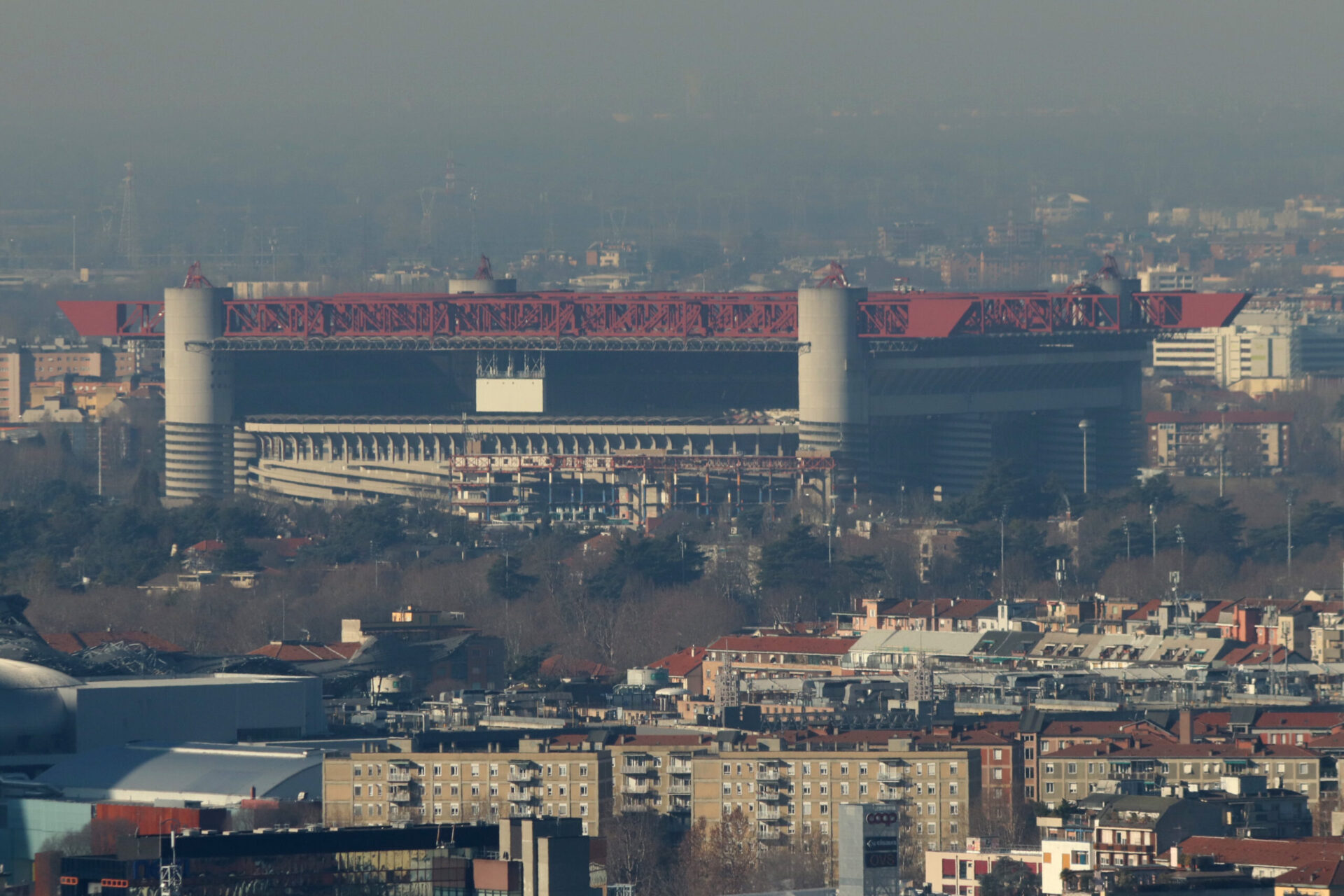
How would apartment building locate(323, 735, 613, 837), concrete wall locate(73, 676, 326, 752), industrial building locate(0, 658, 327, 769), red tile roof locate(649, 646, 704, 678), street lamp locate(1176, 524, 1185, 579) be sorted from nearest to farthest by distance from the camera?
1. apartment building locate(323, 735, 613, 837)
2. industrial building locate(0, 658, 327, 769)
3. concrete wall locate(73, 676, 326, 752)
4. red tile roof locate(649, 646, 704, 678)
5. street lamp locate(1176, 524, 1185, 579)

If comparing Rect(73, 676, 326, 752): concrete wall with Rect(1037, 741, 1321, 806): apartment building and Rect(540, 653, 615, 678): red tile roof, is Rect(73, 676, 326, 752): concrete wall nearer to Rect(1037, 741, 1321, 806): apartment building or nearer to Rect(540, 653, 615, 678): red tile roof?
Rect(540, 653, 615, 678): red tile roof

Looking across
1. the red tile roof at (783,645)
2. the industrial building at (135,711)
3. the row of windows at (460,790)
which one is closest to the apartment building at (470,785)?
the row of windows at (460,790)

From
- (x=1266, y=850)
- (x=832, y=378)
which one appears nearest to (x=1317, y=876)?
(x=1266, y=850)

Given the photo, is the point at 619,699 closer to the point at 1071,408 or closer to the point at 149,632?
the point at 149,632

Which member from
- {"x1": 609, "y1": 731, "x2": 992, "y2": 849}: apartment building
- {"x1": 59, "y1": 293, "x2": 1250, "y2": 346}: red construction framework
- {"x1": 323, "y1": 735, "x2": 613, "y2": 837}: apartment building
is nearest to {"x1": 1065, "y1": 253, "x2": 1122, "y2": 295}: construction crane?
{"x1": 59, "y1": 293, "x2": 1250, "y2": 346}: red construction framework

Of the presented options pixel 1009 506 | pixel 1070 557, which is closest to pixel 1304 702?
pixel 1070 557
